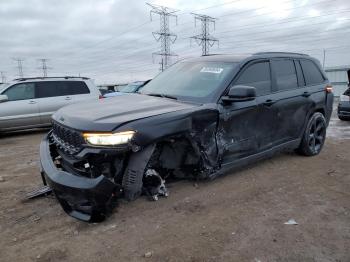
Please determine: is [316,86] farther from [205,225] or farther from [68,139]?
[68,139]

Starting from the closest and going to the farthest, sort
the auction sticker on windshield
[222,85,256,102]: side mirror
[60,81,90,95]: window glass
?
[222,85,256,102]: side mirror, the auction sticker on windshield, [60,81,90,95]: window glass

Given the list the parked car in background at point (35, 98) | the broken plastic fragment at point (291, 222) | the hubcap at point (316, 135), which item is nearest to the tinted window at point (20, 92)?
the parked car in background at point (35, 98)

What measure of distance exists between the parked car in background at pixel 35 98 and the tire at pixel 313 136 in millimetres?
6821

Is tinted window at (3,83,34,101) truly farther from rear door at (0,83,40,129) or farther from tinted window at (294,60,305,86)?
tinted window at (294,60,305,86)

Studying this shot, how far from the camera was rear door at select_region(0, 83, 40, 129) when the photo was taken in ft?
31.1

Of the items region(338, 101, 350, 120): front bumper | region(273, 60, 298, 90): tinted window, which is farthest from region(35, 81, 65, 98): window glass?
region(338, 101, 350, 120): front bumper

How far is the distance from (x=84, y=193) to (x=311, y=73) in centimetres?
467

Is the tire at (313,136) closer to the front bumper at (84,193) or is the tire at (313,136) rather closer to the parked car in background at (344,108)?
the front bumper at (84,193)

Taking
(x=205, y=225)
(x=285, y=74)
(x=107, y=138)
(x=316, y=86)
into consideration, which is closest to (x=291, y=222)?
(x=205, y=225)

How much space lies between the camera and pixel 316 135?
6121mm

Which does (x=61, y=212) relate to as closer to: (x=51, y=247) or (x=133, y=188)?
(x=51, y=247)

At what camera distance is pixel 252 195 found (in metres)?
4.21

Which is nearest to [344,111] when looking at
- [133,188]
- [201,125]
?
[201,125]

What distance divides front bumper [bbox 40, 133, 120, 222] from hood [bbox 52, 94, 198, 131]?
0.48m
